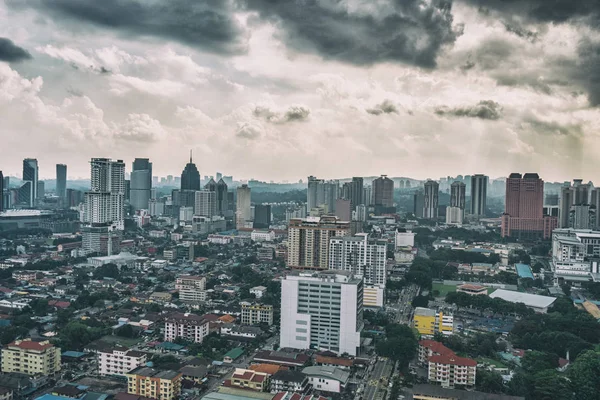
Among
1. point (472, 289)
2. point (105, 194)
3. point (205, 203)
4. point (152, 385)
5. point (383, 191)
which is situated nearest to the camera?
point (152, 385)

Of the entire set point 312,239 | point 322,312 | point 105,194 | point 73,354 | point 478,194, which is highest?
point 478,194

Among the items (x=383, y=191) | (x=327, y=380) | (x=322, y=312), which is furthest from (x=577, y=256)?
(x=383, y=191)

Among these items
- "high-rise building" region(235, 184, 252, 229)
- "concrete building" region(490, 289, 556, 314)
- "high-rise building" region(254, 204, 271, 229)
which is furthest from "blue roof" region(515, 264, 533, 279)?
"high-rise building" region(235, 184, 252, 229)

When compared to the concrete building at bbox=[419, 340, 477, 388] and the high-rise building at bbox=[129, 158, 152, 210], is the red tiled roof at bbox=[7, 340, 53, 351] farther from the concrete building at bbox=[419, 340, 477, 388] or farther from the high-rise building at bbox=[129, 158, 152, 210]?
the high-rise building at bbox=[129, 158, 152, 210]

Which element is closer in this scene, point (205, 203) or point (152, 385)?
point (152, 385)

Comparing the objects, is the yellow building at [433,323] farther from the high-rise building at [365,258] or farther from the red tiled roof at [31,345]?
the red tiled roof at [31,345]

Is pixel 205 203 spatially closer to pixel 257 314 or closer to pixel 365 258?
pixel 365 258

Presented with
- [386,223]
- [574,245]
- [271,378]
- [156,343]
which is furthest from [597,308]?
[386,223]
